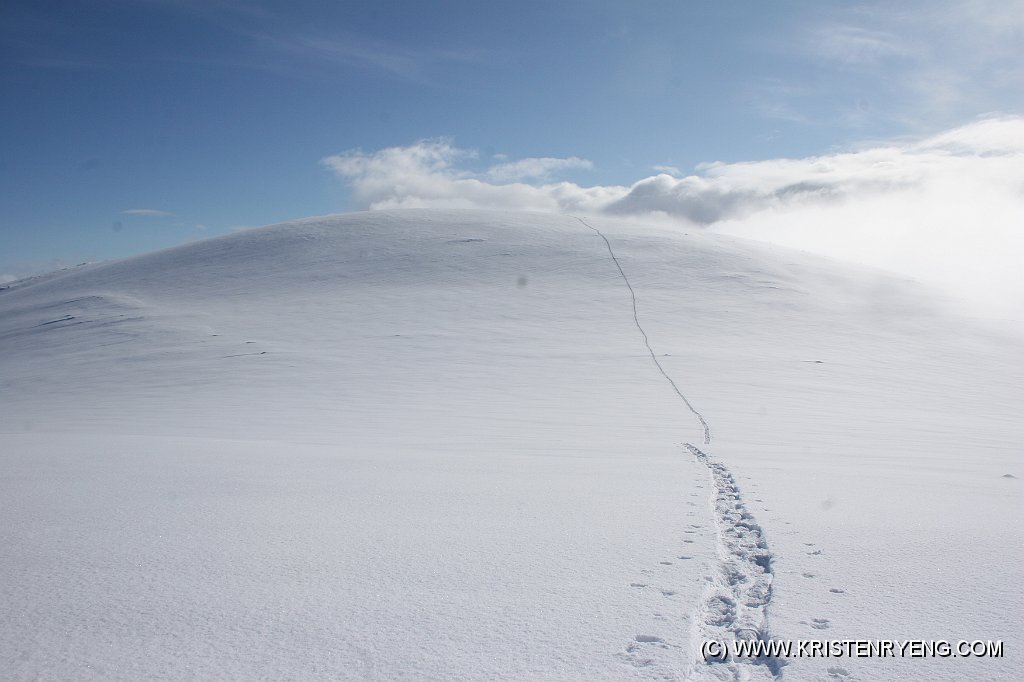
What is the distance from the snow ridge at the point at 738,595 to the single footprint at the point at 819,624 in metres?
0.23

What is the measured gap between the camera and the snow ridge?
316 cm

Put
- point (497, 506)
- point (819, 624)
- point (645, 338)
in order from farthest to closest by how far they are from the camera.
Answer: point (645, 338)
point (497, 506)
point (819, 624)

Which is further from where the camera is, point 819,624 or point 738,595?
point 738,595

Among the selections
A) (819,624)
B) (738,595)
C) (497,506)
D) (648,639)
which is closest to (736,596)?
(738,595)

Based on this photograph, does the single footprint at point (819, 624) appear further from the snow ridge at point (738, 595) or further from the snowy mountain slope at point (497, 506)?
the snow ridge at point (738, 595)

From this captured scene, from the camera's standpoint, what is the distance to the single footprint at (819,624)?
134 inches

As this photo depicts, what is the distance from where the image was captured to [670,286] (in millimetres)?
30547

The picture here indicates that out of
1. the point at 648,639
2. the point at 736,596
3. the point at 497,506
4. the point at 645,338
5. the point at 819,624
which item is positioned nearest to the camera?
the point at 648,639

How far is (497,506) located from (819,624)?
2.71m

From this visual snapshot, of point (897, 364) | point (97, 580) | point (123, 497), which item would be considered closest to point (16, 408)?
point (123, 497)

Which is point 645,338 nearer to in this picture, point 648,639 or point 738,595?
point 738,595

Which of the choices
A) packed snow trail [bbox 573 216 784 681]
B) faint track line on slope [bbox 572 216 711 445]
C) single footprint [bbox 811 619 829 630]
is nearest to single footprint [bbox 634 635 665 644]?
packed snow trail [bbox 573 216 784 681]

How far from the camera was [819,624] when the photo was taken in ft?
11.3

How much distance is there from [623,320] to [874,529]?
2035 centimetres
